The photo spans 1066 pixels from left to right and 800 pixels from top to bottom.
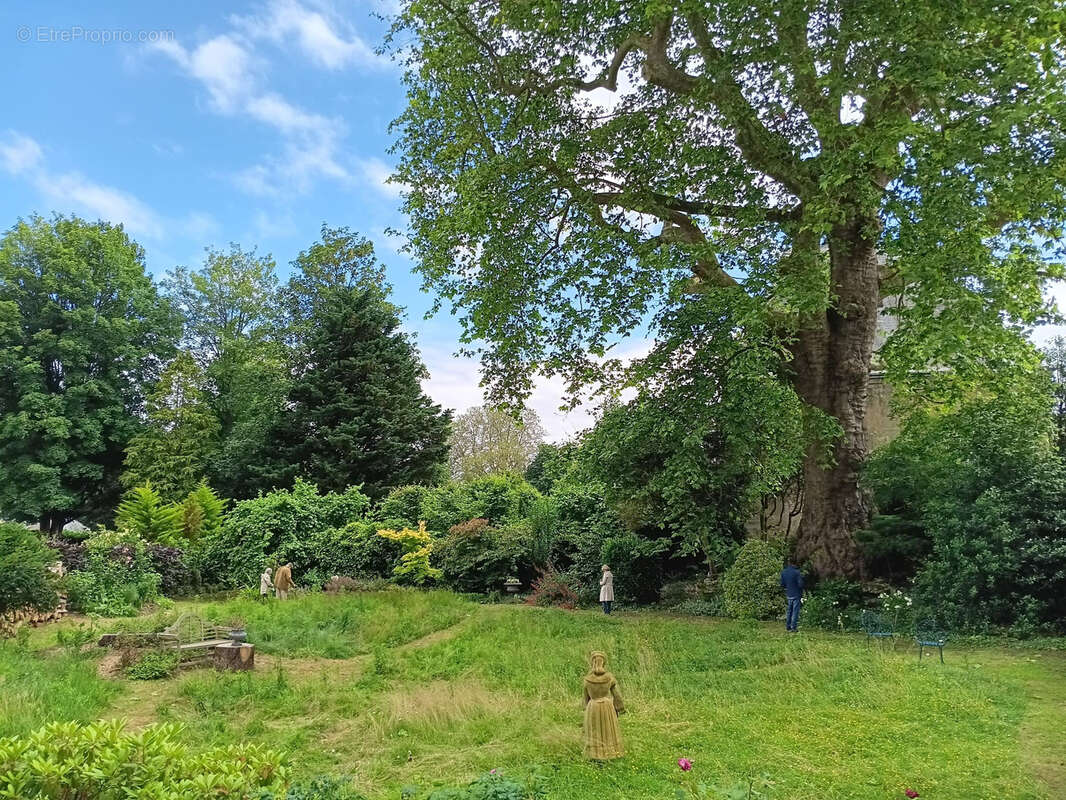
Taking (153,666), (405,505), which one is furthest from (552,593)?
(153,666)

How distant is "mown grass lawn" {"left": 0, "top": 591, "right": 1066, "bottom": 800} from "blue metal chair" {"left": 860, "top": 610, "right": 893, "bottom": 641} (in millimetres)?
440

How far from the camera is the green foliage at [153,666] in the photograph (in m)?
9.85

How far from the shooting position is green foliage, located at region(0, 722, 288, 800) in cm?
361

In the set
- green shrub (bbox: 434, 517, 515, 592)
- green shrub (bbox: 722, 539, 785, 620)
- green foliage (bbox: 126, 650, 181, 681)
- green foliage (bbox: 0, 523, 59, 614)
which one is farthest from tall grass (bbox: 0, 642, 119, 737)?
green shrub (bbox: 434, 517, 515, 592)

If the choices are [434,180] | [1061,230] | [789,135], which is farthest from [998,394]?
[434,180]

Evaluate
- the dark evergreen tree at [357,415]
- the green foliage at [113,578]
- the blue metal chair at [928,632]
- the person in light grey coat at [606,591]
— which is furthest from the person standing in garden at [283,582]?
the blue metal chair at [928,632]

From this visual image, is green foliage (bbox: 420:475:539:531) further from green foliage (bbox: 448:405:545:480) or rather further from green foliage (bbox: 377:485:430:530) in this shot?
green foliage (bbox: 448:405:545:480)

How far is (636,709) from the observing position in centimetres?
750

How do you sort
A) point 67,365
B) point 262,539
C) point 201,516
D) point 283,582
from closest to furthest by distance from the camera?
point 283,582 → point 262,539 → point 201,516 → point 67,365

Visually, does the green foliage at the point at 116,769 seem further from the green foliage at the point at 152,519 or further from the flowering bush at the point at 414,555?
the green foliage at the point at 152,519

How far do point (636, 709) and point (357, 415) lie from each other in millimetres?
24738

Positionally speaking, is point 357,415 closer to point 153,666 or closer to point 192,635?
point 192,635

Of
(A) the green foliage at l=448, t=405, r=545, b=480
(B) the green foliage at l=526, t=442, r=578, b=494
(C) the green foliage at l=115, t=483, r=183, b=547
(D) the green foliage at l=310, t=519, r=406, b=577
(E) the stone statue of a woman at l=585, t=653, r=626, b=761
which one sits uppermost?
(A) the green foliage at l=448, t=405, r=545, b=480

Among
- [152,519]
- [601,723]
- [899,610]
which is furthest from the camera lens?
[152,519]
